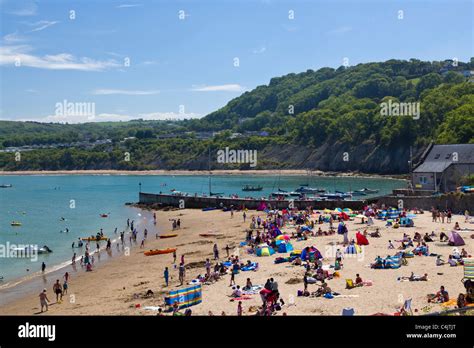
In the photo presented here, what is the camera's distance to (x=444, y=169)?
177 feet

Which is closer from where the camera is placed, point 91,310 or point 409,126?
point 91,310

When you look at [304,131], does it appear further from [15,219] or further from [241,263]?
[241,263]

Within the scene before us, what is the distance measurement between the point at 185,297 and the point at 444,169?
40.1 m

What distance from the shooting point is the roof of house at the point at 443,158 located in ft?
179

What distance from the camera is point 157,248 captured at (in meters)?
40.5

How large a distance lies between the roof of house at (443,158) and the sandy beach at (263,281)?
13837 mm

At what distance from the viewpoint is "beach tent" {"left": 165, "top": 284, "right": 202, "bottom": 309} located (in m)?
20.5

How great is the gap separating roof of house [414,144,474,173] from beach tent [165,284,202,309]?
39.1 metres

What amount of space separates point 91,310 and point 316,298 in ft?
30.7

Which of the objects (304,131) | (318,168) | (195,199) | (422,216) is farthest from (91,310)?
(304,131)

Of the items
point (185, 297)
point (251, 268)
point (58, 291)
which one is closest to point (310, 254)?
point (251, 268)

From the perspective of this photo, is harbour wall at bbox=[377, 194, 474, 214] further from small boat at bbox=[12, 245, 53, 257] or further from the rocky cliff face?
the rocky cliff face

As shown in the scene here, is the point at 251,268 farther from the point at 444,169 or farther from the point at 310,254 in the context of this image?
the point at 444,169
